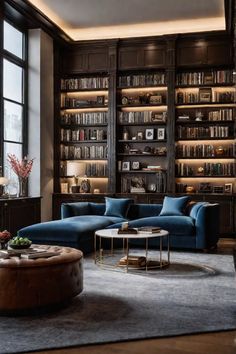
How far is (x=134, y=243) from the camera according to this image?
708cm

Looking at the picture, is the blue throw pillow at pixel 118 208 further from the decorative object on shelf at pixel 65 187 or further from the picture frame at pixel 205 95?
the picture frame at pixel 205 95

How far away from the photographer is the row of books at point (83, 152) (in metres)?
9.00

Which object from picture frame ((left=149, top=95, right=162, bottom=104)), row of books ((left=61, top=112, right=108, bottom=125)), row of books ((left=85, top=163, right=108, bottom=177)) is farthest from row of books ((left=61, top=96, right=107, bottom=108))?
row of books ((left=85, top=163, right=108, bottom=177))

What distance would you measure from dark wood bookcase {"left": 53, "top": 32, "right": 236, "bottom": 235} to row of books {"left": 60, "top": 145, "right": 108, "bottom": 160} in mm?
33

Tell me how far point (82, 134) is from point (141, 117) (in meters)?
1.23

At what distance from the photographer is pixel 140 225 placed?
6910 millimetres

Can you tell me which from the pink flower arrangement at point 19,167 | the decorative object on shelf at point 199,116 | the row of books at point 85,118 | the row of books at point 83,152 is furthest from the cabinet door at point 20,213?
the decorative object on shelf at point 199,116

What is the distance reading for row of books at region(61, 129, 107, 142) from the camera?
9.03m

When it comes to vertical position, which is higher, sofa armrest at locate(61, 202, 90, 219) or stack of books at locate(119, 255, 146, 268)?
sofa armrest at locate(61, 202, 90, 219)

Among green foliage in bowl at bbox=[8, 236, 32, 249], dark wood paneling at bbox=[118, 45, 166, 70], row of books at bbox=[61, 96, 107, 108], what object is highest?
dark wood paneling at bbox=[118, 45, 166, 70]

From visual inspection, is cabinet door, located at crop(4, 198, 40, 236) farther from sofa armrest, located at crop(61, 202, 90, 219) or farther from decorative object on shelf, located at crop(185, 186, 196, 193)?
decorative object on shelf, located at crop(185, 186, 196, 193)

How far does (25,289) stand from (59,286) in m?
0.28

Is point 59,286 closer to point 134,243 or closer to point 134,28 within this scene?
point 134,243

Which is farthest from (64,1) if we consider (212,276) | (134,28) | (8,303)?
(8,303)
